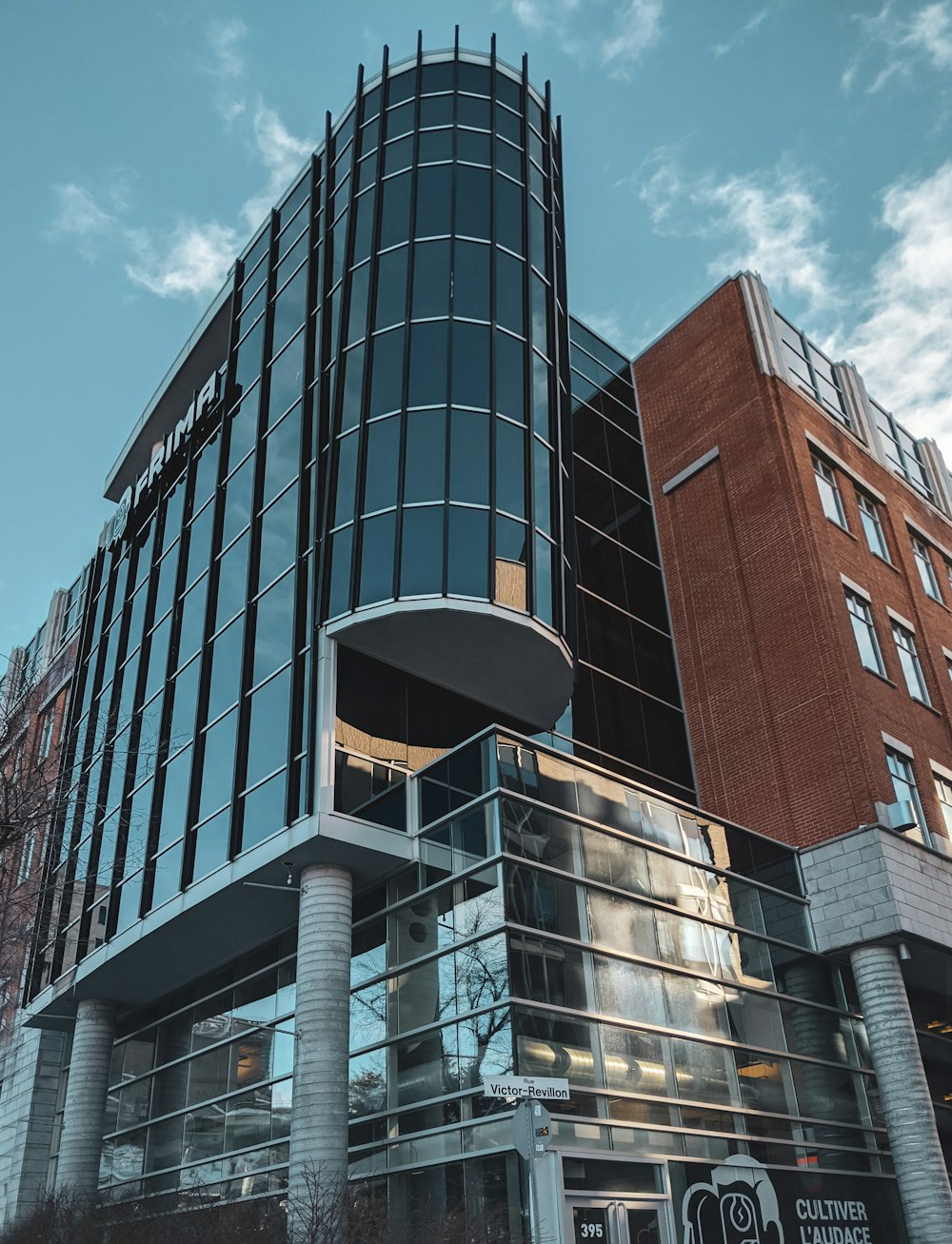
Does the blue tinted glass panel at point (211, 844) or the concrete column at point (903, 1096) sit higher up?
the blue tinted glass panel at point (211, 844)

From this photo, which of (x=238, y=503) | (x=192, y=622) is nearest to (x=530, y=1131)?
(x=192, y=622)

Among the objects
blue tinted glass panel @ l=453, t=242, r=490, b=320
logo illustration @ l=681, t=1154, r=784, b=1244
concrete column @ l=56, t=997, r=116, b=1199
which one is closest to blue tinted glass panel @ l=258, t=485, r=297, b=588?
blue tinted glass panel @ l=453, t=242, r=490, b=320

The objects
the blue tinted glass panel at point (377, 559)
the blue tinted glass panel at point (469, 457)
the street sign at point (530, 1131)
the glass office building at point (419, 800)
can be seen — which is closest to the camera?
the street sign at point (530, 1131)

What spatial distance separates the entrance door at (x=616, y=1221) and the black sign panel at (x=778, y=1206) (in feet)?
1.43

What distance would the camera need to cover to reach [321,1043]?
1762cm

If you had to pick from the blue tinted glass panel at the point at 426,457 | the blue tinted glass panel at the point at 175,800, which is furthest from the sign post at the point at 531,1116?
the blue tinted glass panel at the point at 175,800

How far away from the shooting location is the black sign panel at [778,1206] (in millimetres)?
17250

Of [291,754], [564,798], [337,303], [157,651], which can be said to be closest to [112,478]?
[157,651]

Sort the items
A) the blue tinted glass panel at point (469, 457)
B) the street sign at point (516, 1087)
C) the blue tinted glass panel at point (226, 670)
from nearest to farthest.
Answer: the street sign at point (516, 1087)
the blue tinted glass panel at point (469, 457)
the blue tinted glass panel at point (226, 670)

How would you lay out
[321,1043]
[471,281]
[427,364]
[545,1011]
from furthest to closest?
[471,281] → [427,364] → [321,1043] → [545,1011]

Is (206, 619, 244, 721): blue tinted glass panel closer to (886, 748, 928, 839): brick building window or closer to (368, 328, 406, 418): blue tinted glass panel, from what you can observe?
(368, 328, 406, 418): blue tinted glass panel

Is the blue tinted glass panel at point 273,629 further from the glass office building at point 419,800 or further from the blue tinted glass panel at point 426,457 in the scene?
the blue tinted glass panel at point 426,457

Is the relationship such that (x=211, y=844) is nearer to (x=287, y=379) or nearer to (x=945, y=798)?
(x=287, y=379)

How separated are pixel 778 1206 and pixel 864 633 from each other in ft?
44.5
